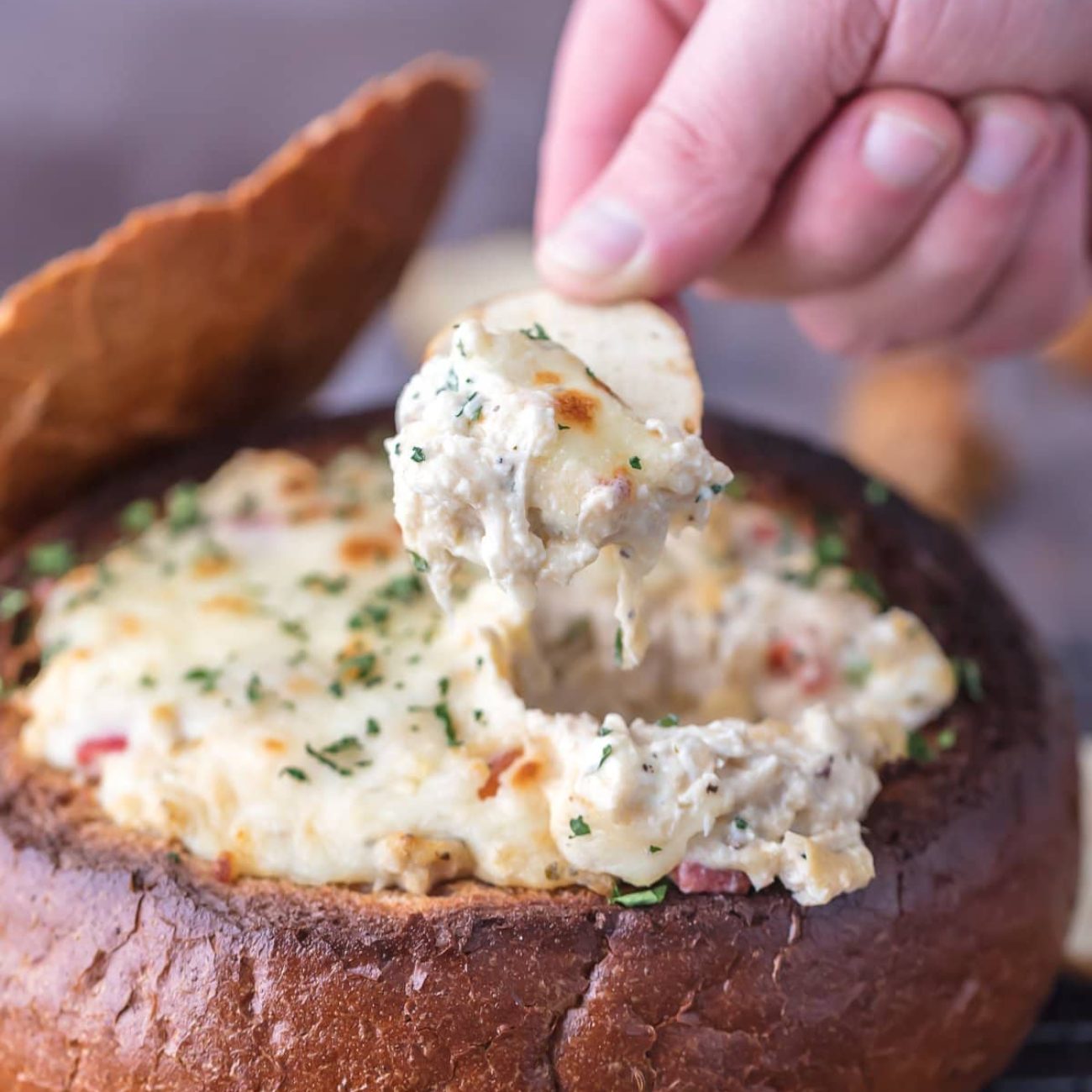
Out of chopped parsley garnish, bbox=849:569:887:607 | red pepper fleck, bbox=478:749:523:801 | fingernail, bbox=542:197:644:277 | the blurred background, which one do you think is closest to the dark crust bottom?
red pepper fleck, bbox=478:749:523:801

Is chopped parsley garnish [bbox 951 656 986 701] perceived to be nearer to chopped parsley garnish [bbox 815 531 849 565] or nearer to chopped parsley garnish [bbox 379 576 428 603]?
chopped parsley garnish [bbox 815 531 849 565]

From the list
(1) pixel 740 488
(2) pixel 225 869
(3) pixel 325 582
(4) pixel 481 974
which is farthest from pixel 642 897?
(1) pixel 740 488

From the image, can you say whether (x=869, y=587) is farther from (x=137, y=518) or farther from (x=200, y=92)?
(x=200, y=92)

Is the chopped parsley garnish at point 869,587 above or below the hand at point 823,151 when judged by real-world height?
below

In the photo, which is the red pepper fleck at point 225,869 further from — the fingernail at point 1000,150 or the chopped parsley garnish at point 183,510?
the fingernail at point 1000,150

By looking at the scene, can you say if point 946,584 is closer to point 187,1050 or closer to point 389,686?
point 389,686

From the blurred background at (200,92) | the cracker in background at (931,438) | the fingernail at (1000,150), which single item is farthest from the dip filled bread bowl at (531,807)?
the blurred background at (200,92)

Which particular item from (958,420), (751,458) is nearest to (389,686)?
(751,458)
